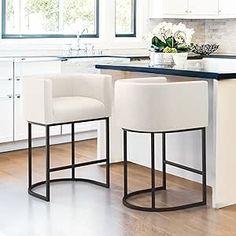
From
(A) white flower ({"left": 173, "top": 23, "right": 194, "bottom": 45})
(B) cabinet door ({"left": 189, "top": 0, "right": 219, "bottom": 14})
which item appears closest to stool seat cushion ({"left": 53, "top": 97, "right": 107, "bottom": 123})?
(A) white flower ({"left": 173, "top": 23, "right": 194, "bottom": 45})

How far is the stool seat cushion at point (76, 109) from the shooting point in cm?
372

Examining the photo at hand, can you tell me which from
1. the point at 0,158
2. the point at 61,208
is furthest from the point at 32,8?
the point at 61,208

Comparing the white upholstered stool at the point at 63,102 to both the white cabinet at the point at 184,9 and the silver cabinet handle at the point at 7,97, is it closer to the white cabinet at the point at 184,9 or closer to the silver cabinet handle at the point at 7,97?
the silver cabinet handle at the point at 7,97

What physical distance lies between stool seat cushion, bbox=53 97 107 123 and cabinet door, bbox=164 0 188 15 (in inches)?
116

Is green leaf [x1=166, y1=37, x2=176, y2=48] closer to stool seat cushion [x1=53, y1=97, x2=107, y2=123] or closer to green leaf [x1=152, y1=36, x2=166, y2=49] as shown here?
green leaf [x1=152, y1=36, x2=166, y2=49]

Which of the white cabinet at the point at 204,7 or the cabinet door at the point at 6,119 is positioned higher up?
the white cabinet at the point at 204,7

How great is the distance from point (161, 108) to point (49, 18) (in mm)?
3115

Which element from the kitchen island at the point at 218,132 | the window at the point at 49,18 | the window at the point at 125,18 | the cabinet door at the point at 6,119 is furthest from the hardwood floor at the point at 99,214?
the window at the point at 125,18

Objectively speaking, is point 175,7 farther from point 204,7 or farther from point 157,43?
point 157,43

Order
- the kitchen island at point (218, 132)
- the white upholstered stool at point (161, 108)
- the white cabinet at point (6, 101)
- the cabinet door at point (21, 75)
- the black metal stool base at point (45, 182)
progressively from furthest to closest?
the cabinet door at point (21, 75) → the white cabinet at point (6, 101) → the black metal stool base at point (45, 182) → the kitchen island at point (218, 132) → the white upholstered stool at point (161, 108)

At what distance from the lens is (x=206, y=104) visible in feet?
11.6

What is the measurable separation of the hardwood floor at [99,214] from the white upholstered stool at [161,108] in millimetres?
173

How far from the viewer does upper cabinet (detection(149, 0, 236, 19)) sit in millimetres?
6633

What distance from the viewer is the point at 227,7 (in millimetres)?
6762
